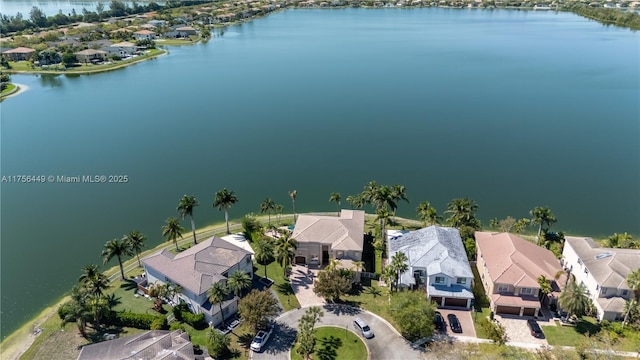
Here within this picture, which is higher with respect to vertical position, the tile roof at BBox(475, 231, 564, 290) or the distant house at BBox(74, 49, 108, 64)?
the distant house at BBox(74, 49, 108, 64)

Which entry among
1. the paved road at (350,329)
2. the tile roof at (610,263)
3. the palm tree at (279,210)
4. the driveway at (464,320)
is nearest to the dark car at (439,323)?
the driveway at (464,320)

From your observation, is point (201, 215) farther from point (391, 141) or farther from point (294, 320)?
point (391, 141)

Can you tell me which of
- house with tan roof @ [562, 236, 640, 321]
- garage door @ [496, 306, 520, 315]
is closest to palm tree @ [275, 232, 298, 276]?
garage door @ [496, 306, 520, 315]

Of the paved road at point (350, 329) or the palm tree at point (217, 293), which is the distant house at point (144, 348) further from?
the paved road at point (350, 329)

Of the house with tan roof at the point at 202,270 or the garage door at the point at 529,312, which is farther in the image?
the garage door at the point at 529,312

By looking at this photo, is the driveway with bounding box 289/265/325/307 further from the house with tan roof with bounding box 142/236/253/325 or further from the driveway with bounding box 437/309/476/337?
the driveway with bounding box 437/309/476/337
